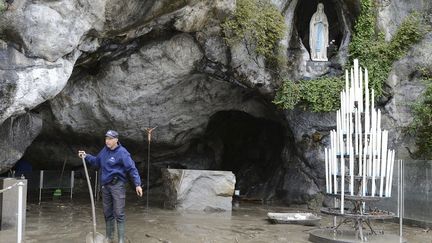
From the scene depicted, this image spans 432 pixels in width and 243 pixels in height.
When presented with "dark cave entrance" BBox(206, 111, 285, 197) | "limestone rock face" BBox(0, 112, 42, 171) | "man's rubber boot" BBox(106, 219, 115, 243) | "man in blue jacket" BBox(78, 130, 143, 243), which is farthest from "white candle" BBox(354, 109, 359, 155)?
"dark cave entrance" BBox(206, 111, 285, 197)

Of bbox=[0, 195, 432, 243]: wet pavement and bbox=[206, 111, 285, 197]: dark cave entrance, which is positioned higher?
bbox=[206, 111, 285, 197]: dark cave entrance

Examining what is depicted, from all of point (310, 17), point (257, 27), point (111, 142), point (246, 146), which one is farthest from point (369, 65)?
point (111, 142)

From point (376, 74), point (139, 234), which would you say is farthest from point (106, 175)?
point (376, 74)

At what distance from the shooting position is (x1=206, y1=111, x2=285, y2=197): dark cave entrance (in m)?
17.8

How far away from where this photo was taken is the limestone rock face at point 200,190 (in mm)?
12391

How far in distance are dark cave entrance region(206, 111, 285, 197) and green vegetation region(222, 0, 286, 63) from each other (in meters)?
4.87

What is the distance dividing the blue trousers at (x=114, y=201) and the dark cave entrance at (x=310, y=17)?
30.7 ft

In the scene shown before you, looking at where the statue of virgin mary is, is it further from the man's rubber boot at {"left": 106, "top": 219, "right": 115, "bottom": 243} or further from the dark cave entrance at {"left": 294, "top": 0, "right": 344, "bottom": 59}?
the man's rubber boot at {"left": 106, "top": 219, "right": 115, "bottom": 243}

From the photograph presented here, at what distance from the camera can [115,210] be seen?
23.8ft

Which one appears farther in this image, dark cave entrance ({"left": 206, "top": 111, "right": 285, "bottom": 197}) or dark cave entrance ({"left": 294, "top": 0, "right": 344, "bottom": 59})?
dark cave entrance ({"left": 206, "top": 111, "right": 285, "bottom": 197})

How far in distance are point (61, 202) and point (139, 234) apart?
6472 millimetres

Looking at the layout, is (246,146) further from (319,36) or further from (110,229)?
(110,229)

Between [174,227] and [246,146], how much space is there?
10649 mm

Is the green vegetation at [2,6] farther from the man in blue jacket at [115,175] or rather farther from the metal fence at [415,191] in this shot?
the metal fence at [415,191]
